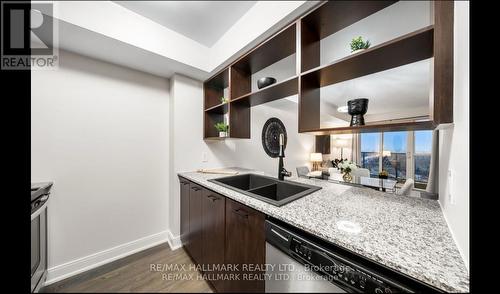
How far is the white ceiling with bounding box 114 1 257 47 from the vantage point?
135cm

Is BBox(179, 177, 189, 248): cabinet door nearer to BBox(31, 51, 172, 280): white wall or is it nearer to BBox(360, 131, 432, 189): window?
BBox(31, 51, 172, 280): white wall

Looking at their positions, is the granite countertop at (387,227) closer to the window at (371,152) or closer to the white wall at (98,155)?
the window at (371,152)

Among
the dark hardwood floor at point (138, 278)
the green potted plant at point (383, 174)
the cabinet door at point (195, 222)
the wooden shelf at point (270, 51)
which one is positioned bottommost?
the dark hardwood floor at point (138, 278)

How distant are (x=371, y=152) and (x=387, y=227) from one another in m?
1.16

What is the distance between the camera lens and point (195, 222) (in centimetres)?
158

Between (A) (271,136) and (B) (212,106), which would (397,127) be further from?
(A) (271,136)

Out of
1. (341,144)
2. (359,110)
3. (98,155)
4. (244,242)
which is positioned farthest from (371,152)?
(98,155)

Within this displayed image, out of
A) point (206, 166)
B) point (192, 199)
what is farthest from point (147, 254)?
point (206, 166)

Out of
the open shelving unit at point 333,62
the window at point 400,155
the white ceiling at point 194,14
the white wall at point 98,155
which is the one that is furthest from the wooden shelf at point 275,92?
the white wall at point 98,155

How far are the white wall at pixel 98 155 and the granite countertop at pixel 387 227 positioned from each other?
1.38 meters

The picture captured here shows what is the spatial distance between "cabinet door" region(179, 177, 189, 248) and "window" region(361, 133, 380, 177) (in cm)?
181

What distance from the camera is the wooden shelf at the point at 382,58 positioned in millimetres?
781
